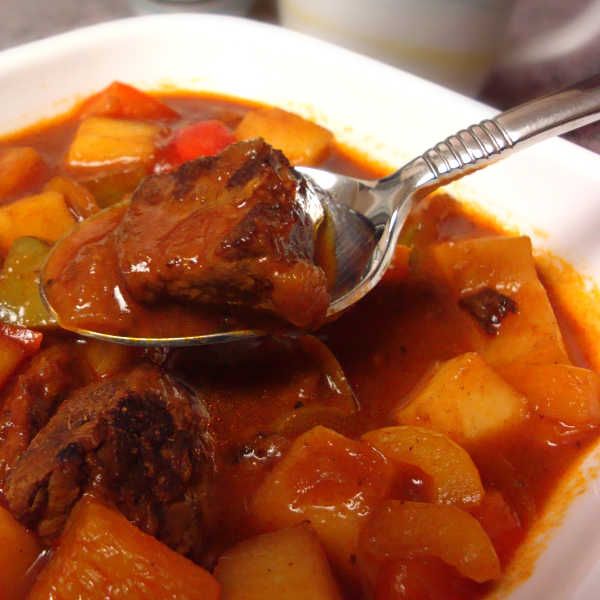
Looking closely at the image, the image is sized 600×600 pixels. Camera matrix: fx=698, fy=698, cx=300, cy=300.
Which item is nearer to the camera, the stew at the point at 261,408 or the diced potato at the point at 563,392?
the stew at the point at 261,408

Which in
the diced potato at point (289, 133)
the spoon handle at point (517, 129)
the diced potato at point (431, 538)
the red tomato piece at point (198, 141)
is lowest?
the diced potato at point (431, 538)

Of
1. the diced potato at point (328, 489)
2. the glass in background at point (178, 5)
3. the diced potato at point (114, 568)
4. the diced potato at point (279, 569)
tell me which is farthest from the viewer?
the glass in background at point (178, 5)

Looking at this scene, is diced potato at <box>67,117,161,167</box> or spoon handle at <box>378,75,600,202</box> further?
diced potato at <box>67,117,161,167</box>

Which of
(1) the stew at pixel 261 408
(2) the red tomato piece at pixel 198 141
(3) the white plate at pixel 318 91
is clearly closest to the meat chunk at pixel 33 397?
(1) the stew at pixel 261 408

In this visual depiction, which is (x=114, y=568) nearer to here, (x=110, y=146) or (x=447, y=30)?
(x=110, y=146)

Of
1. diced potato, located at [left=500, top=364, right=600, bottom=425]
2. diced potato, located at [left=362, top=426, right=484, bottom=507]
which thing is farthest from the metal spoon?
diced potato, located at [left=500, top=364, right=600, bottom=425]

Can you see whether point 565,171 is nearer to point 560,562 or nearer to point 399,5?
point 399,5

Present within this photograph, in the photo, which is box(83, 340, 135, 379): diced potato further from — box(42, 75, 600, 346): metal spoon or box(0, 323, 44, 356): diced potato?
box(42, 75, 600, 346): metal spoon

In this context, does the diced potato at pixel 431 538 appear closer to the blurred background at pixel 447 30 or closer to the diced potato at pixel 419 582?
the diced potato at pixel 419 582
